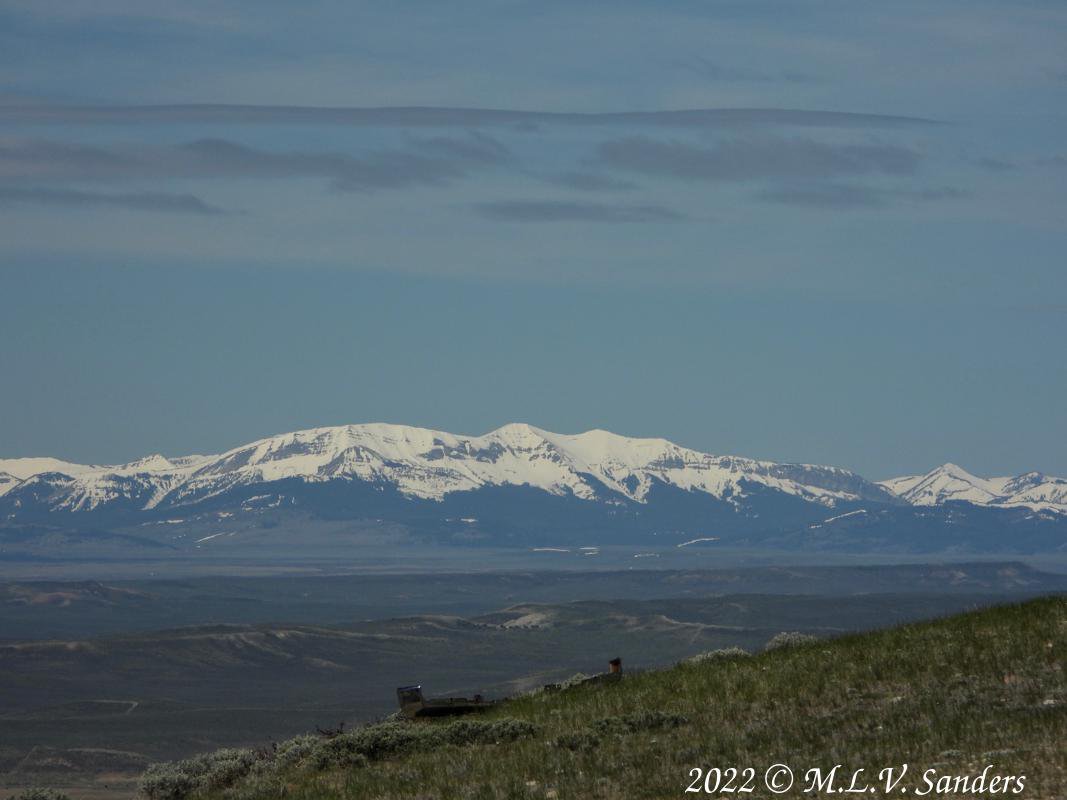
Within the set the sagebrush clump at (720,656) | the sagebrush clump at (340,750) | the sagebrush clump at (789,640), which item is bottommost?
the sagebrush clump at (340,750)

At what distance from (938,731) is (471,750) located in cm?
748

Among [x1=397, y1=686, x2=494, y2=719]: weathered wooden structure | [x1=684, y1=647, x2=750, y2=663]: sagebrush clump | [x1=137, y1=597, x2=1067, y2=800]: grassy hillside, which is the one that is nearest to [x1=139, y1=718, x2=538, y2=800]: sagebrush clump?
[x1=137, y1=597, x2=1067, y2=800]: grassy hillside

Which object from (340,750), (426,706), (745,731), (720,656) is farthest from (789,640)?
(340,750)

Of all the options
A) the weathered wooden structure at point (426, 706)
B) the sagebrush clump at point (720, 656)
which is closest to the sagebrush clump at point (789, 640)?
the sagebrush clump at point (720, 656)

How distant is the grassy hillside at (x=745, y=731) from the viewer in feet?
79.8

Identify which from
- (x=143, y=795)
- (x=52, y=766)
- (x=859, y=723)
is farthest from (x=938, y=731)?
(x=52, y=766)

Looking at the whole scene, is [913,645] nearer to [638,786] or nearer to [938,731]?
[938,731]

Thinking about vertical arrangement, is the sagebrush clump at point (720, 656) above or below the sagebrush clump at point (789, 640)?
below

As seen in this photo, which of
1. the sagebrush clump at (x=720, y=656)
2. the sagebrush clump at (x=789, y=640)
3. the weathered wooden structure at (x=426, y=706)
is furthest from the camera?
the sagebrush clump at (x=789, y=640)

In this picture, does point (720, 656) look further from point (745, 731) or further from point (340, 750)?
point (340, 750)

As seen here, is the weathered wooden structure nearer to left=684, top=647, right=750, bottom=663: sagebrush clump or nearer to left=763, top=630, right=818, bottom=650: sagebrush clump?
left=684, top=647, right=750, bottom=663: sagebrush clump

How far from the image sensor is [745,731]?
2725cm

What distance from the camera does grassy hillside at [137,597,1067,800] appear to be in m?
24.3

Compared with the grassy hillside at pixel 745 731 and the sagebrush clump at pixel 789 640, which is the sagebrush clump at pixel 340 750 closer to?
the grassy hillside at pixel 745 731
